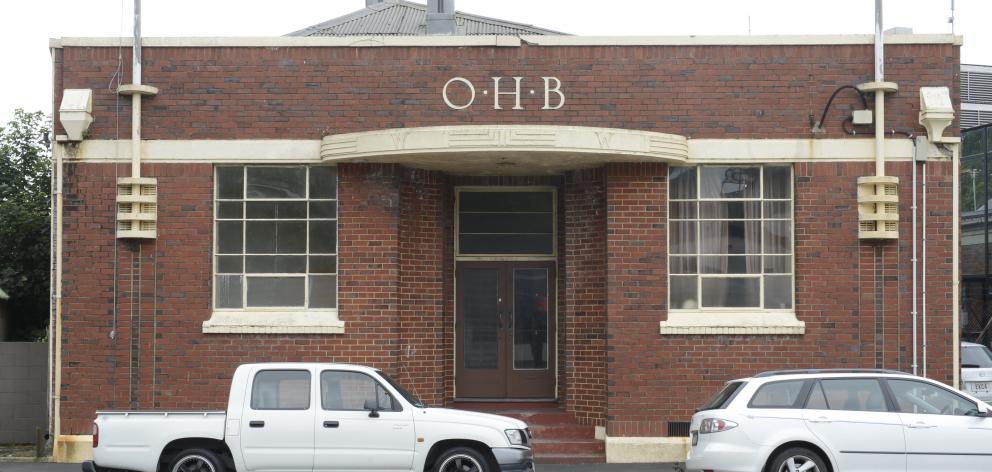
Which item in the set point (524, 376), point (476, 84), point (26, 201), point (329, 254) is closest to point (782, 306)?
point (524, 376)

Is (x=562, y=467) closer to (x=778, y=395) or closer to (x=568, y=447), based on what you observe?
(x=568, y=447)

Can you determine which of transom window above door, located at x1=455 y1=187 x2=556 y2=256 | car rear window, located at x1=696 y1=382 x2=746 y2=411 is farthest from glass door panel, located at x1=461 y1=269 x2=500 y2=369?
car rear window, located at x1=696 y1=382 x2=746 y2=411

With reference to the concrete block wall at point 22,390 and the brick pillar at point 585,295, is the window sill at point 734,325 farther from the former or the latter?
the concrete block wall at point 22,390

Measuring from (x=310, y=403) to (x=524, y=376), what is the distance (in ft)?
19.7

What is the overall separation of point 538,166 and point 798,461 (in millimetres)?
6199

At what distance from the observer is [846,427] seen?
1214 cm

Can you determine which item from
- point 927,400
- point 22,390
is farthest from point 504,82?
point 22,390

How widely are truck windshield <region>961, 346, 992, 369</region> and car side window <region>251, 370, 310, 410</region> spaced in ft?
36.5

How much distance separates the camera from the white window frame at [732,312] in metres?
16.2

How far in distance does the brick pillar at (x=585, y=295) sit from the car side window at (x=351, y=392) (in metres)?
4.75

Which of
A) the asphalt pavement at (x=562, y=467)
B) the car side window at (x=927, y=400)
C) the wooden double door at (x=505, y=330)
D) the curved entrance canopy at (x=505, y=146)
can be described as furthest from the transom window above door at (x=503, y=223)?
the car side window at (x=927, y=400)

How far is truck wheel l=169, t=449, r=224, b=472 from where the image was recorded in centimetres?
1227

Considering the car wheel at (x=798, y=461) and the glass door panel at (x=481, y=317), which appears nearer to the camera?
the car wheel at (x=798, y=461)

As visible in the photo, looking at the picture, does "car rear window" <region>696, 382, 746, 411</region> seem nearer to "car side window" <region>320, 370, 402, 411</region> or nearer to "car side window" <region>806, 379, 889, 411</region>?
"car side window" <region>806, 379, 889, 411</region>
